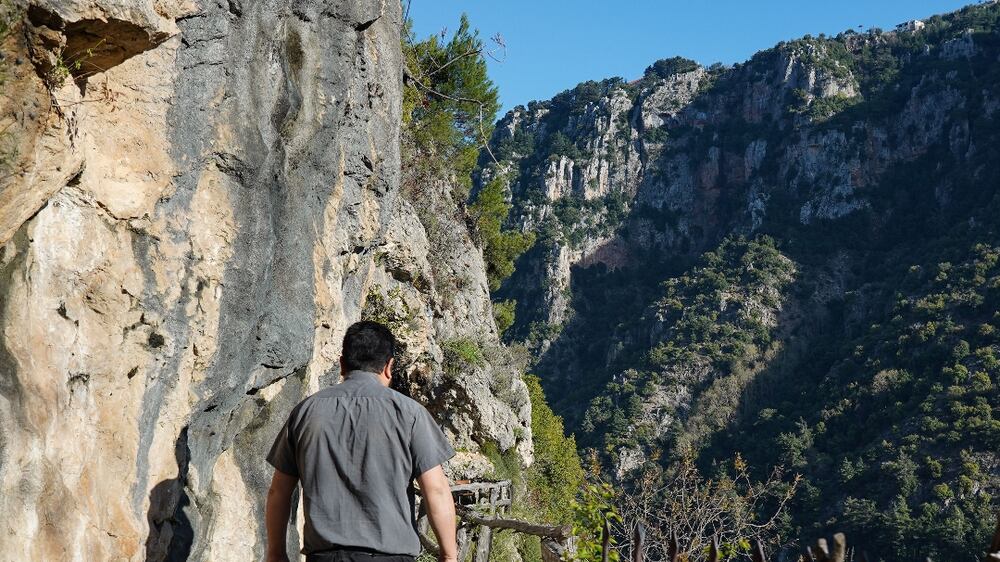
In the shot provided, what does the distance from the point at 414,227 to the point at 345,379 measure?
10.4 m

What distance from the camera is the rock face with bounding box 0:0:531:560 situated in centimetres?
320

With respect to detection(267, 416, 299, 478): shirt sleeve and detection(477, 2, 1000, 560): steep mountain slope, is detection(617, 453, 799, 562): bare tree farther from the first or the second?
detection(477, 2, 1000, 560): steep mountain slope

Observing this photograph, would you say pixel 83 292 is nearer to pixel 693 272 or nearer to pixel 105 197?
pixel 105 197

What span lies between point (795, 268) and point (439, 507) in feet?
241

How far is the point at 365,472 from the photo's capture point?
254 centimetres

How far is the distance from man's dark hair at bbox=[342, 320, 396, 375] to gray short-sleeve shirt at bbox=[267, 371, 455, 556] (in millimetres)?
102

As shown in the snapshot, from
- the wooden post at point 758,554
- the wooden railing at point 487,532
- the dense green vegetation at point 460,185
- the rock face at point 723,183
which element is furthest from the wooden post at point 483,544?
the rock face at point 723,183

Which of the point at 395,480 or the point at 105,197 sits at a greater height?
the point at 105,197

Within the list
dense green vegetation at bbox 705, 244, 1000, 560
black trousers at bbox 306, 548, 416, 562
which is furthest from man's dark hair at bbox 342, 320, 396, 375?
dense green vegetation at bbox 705, 244, 1000, 560

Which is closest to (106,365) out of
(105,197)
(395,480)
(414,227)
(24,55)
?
(105,197)

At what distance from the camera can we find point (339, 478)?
8.43 feet

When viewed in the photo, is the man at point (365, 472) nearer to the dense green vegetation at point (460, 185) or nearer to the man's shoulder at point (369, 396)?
the man's shoulder at point (369, 396)

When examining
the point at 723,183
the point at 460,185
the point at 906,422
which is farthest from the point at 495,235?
the point at 723,183

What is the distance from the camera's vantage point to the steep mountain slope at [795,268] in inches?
1489
